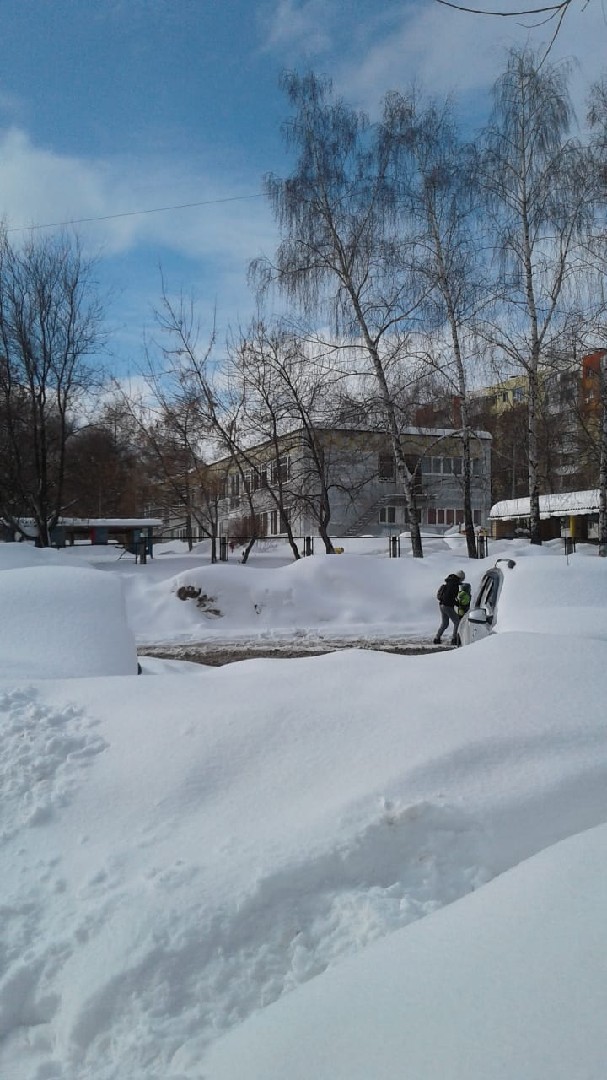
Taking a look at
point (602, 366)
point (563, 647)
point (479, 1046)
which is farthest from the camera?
point (602, 366)

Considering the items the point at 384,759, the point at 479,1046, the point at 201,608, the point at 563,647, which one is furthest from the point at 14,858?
the point at 201,608

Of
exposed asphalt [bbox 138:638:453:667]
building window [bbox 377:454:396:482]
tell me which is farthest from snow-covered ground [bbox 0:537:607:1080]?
building window [bbox 377:454:396:482]

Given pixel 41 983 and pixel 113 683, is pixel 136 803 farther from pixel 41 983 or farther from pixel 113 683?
pixel 113 683

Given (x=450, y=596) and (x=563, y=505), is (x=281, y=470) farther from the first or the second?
(x=563, y=505)

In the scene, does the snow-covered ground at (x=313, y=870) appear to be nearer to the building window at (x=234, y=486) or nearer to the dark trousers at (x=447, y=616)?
the dark trousers at (x=447, y=616)

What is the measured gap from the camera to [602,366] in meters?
18.8

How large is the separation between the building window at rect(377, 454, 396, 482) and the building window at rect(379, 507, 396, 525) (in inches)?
269

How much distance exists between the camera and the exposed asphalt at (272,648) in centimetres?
1323

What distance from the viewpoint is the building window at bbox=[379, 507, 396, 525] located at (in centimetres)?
4575

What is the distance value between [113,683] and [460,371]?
17227mm

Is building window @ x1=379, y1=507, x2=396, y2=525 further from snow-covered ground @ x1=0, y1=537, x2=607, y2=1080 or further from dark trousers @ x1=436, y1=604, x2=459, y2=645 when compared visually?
snow-covered ground @ x1=0, y1=537, x2=607, y2=1080

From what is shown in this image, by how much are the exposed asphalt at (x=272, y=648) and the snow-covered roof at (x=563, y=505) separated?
2131 centimetres

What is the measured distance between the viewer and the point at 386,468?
3534 cm

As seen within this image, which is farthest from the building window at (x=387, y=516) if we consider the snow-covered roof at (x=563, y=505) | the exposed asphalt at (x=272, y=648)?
the exposed asphalt at (x=272, y=648)
